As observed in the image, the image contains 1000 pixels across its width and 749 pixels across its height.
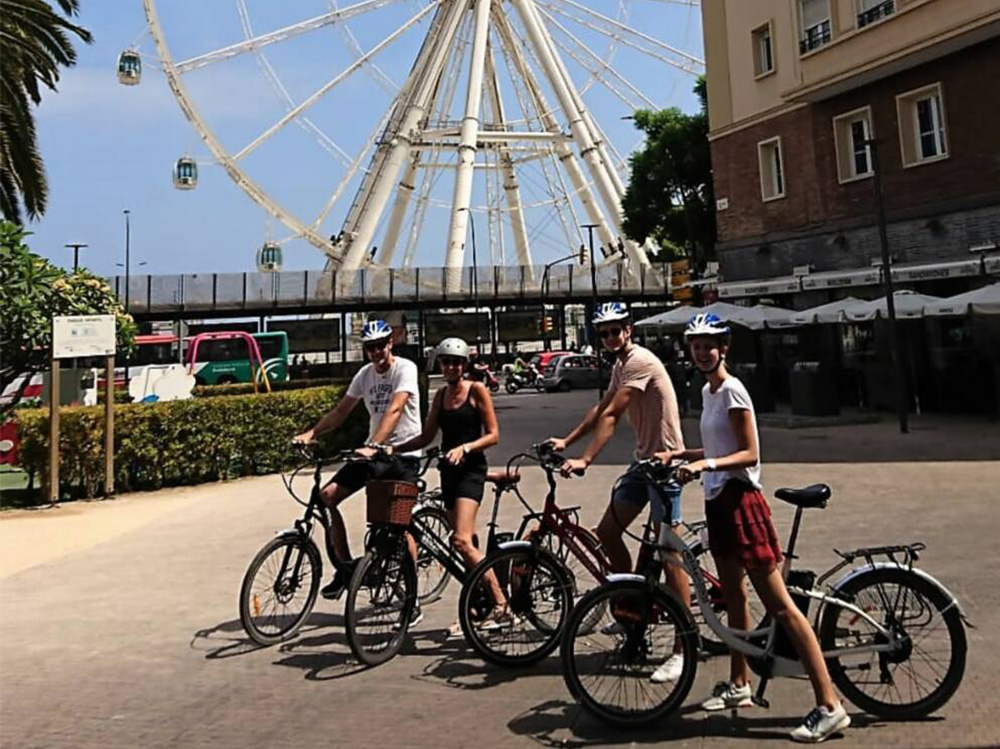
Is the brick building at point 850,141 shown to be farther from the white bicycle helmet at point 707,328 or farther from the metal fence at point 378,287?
the metal fence at point 378,287

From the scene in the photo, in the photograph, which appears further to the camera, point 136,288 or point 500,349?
point 500,349

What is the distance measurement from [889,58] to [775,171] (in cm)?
468

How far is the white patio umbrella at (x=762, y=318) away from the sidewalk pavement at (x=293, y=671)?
32.9 ft

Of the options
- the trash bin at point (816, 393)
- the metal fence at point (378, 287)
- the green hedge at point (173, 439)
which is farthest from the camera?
the metal fence at point (378, 287)

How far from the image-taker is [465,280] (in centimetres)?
4481

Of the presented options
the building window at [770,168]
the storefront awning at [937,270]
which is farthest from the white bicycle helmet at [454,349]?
the building window at [770,168]

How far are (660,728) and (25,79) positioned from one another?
1521 cm

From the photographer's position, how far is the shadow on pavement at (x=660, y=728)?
11.6 ft

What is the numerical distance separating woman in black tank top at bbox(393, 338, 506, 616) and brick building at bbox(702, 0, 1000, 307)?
14.3m

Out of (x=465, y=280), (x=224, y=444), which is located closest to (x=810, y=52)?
(x=224, y=444)

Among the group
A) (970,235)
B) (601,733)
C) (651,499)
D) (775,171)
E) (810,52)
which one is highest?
(810,52)

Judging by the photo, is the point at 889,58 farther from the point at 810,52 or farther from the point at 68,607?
the point at 68,607

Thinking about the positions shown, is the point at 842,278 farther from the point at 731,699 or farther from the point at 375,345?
the point at 731,699

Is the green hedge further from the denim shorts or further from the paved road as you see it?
the denim shorts
